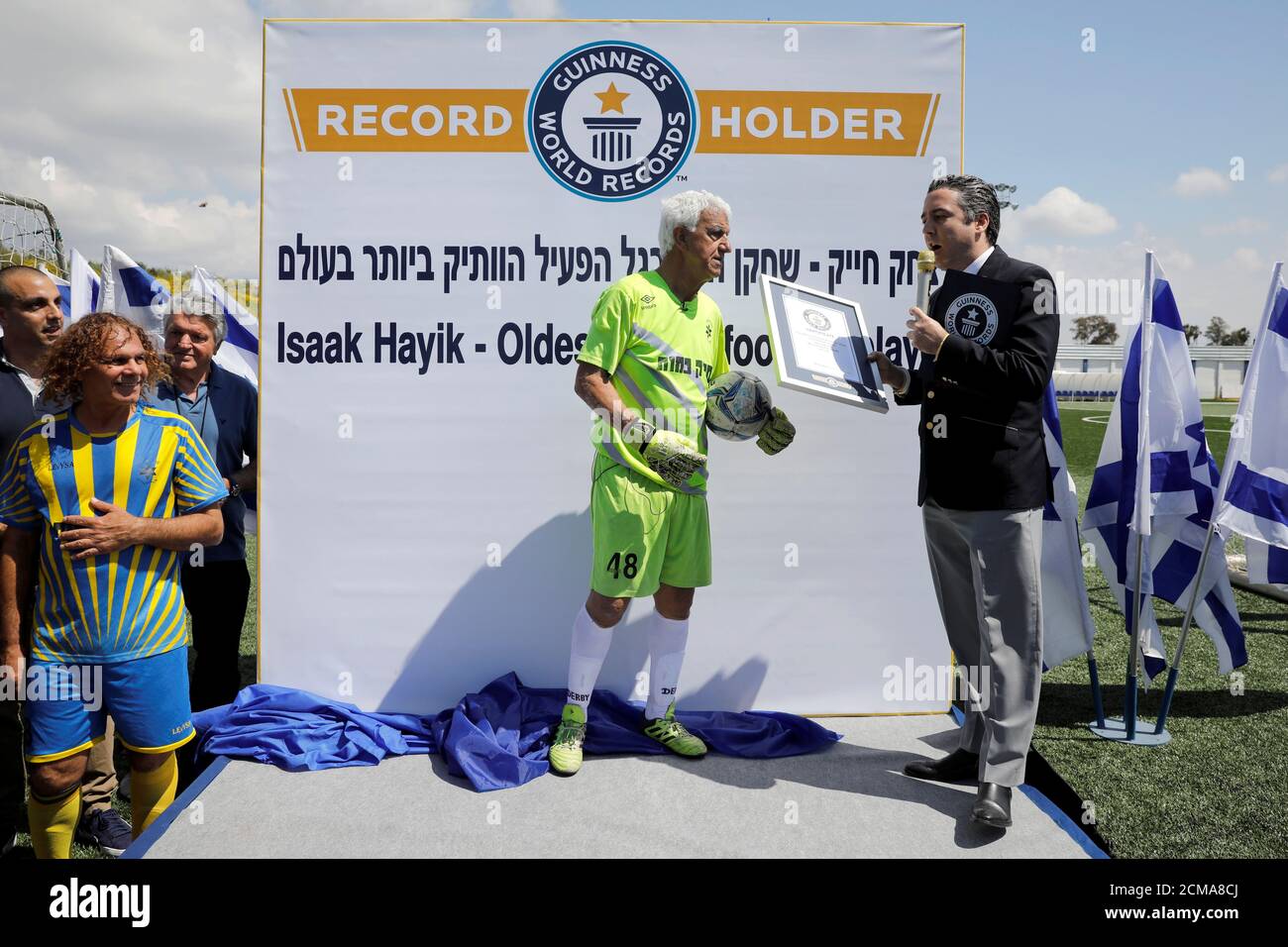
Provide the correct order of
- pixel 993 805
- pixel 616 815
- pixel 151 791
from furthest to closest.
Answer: pixel 616 815
pixel 993 805
pixel 151 791

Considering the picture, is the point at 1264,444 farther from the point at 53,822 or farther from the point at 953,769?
the point at 53,822

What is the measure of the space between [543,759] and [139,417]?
1798 millimetres

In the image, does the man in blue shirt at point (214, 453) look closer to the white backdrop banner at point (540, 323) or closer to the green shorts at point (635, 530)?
the white backdrop banner at point (540, 323)

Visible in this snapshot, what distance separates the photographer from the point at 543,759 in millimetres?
3311

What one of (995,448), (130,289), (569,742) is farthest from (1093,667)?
(130,289)

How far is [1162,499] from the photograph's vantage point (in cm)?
389

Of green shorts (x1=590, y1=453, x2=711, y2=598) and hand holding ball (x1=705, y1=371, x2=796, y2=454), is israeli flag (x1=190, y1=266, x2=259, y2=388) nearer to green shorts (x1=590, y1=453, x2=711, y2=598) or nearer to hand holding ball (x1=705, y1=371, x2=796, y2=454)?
green shorts (x1=590, y1=453, x2=711, y2=598)

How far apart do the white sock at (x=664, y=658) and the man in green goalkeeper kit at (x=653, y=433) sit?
59mm

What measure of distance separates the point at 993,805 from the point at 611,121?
116 inches

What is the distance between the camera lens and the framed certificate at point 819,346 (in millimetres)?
2838
